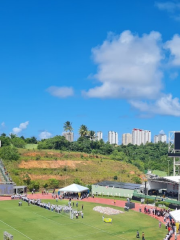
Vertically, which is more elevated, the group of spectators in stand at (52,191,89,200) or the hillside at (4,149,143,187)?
the hillside at (4,149,143,187)

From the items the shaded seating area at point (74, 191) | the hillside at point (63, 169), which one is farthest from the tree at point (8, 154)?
Result: the shaded seating area at point (74, 191)

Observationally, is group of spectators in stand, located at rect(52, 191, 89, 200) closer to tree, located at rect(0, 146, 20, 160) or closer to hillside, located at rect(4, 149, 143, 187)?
hillside, located at rect(4, 149, 143, 187)

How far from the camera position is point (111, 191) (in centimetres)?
6906

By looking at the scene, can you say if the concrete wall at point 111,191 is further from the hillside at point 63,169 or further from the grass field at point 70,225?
the grass field at point 70,225

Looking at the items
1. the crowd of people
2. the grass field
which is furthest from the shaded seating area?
the crowd of people

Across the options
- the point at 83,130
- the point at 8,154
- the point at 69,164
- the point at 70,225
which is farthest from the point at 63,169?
the point at 83,130

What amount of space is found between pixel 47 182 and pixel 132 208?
3015cm

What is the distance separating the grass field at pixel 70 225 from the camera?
37.9 metres

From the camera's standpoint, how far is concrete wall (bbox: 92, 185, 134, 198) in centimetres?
6738

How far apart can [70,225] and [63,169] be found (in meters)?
52.3

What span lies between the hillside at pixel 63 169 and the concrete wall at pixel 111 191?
10.5m

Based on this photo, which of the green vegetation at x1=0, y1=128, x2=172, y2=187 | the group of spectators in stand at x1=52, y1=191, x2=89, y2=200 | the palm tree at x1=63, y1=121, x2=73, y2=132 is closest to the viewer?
the group of spectators in stand at x1=52, y1=191, x2=89, y2=200

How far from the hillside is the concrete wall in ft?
34.3

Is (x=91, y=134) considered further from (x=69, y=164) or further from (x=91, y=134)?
(x=69, y=164)
